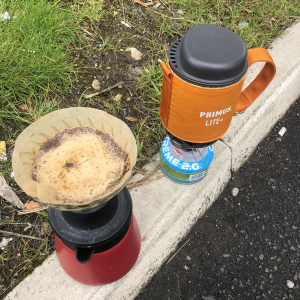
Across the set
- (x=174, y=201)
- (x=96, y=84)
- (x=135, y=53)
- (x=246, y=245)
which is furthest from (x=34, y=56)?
(x=246, y=245)

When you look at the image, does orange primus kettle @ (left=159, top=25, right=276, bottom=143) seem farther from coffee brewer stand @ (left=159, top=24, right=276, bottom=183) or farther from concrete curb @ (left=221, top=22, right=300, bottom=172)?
concrete curb @ (left=221, top=22, right=300, bottom=172)

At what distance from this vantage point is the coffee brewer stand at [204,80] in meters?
1.18

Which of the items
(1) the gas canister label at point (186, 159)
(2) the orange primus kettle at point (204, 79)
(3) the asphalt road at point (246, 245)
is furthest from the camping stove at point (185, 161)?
(3) the asphalt road at point (246, 245)

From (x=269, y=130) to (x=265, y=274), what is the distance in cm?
122

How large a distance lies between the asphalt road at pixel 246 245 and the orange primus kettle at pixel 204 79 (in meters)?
0.80

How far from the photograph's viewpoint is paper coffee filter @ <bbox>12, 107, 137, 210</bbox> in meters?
0.98

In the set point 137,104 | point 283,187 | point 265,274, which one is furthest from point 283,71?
point 265,274

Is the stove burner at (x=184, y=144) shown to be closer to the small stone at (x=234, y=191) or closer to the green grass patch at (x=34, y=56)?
the small stone at (x=234, y=191)

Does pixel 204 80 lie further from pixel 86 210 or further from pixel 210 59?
pixel 86 210

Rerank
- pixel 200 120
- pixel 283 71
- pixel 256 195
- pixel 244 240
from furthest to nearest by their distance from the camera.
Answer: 1. pixel 283 71
2. pixel 256 195
3. pixel 244 240
4. pixel 200 120

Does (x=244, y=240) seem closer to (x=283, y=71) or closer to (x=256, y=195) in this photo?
(x=256, y=195)

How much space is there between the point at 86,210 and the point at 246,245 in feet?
4.09

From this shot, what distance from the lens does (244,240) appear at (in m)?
1.91

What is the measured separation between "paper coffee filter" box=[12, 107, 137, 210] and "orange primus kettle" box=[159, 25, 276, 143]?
350 mm
